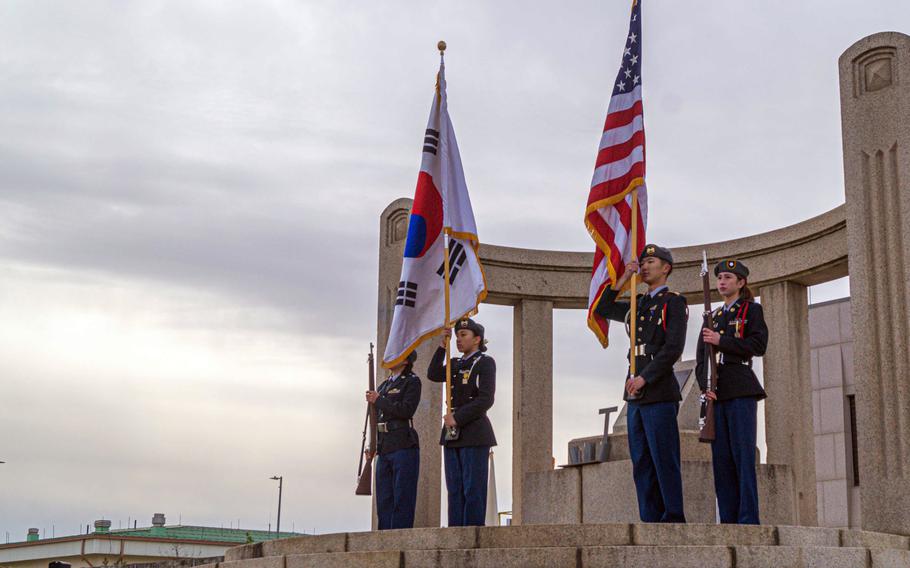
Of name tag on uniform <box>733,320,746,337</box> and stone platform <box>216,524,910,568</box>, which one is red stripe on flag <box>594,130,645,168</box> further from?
stone platform <box>216,524,910,568</box>

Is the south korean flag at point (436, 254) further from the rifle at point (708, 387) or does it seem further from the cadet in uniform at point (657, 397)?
the rifle at point (708, 387)

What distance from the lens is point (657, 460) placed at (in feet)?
28.6

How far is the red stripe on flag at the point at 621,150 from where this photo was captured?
10.2 metres

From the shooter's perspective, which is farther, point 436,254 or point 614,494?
point 614,494

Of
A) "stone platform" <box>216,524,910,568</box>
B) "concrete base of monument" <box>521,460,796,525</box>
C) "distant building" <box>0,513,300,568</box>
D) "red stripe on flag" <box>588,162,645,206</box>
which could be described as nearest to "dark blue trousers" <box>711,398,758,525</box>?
"stone platform" <box>216,524,910,568</box>

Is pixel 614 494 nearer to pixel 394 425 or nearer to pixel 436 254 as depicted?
pixel 394 425

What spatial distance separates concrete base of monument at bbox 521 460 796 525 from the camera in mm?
11570

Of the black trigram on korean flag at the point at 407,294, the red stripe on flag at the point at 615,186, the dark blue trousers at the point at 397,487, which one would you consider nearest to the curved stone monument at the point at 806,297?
the red stripe on flag at the point at 615,186

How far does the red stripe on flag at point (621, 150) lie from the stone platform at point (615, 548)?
3.60m

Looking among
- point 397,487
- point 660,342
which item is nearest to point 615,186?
point 660,342

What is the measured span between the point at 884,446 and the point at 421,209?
14.1ft

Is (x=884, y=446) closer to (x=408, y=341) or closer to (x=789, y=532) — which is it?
(x=789, y=532)

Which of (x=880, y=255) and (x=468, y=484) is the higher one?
(x=880, y=255)

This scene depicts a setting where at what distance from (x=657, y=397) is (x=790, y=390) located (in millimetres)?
5022
